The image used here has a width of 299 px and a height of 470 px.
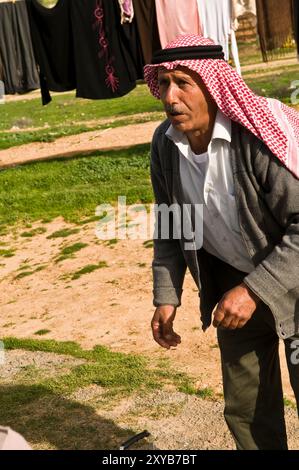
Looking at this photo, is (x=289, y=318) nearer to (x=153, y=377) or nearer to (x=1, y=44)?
(x=153, y=377)

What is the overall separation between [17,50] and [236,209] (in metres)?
9.22

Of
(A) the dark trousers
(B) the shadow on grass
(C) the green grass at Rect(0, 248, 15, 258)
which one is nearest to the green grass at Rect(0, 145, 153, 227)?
(C) the green grass at Rect(0, 248, 15, 258)

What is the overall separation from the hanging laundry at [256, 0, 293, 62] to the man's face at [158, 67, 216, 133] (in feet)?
21.5

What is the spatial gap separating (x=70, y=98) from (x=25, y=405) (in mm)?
21823

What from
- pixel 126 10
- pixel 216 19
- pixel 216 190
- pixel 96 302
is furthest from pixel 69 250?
pixel 216 190

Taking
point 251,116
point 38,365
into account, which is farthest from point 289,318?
point 38,365

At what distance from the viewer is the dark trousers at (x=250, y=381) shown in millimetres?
2959

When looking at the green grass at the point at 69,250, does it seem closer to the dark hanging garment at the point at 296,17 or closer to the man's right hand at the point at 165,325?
the dark hanging garment at the point at 296,17

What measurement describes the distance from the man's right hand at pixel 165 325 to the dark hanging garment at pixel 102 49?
693 centimetres

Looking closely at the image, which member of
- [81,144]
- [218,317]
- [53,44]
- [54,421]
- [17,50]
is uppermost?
[218,317]

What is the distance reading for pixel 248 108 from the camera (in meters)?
2.56

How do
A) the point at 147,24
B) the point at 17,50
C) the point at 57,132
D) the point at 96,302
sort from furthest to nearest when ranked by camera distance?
the point at 57,132
the point at 17,50
the point at 147,24
the point at 96,302

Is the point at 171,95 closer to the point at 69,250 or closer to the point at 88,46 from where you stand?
the point at 69,250

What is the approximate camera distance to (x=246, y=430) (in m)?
3.00
